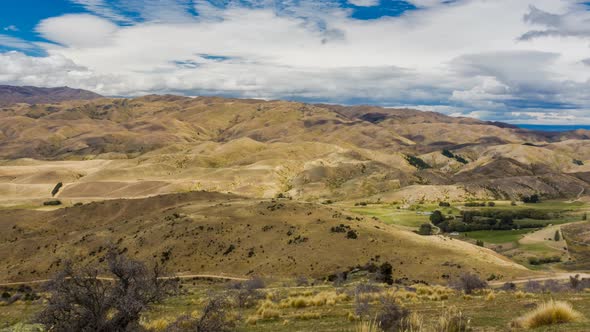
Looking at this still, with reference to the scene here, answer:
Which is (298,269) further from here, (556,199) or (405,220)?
(556,199)

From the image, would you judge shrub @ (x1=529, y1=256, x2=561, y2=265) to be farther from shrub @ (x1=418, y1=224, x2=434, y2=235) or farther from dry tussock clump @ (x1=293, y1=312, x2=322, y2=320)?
dry tussock clump @ (x1=293, y1=312, x2=322, y2=320)

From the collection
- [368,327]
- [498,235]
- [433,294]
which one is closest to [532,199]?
[498,235]

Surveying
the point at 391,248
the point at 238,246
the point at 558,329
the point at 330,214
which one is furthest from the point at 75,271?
the point at 330,214

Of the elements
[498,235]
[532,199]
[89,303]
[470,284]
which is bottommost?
[532,199]

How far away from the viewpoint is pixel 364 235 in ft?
230

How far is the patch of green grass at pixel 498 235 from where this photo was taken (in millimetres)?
107812

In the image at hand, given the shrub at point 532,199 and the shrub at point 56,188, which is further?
the shrub at point 56,188

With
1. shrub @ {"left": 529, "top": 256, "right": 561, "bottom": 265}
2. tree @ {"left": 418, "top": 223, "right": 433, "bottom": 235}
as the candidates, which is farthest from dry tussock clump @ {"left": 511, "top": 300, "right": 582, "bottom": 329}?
tree @ {"left": 418, "top": 223, "right": 433, "bottom": 235}

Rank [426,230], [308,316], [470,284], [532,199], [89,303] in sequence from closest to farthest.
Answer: [89,303] < [308,316] < [470,284] < [426,230] < [532,199]

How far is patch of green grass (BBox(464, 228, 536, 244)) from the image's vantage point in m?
108

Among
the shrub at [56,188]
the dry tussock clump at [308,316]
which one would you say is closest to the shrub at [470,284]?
the dry tussock clump at [308,316]

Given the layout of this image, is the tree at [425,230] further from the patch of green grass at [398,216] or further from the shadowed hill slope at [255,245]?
the shadowed hill slope at [255,245]

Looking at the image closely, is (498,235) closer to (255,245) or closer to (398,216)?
(398,216)

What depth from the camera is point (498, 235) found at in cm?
11350
